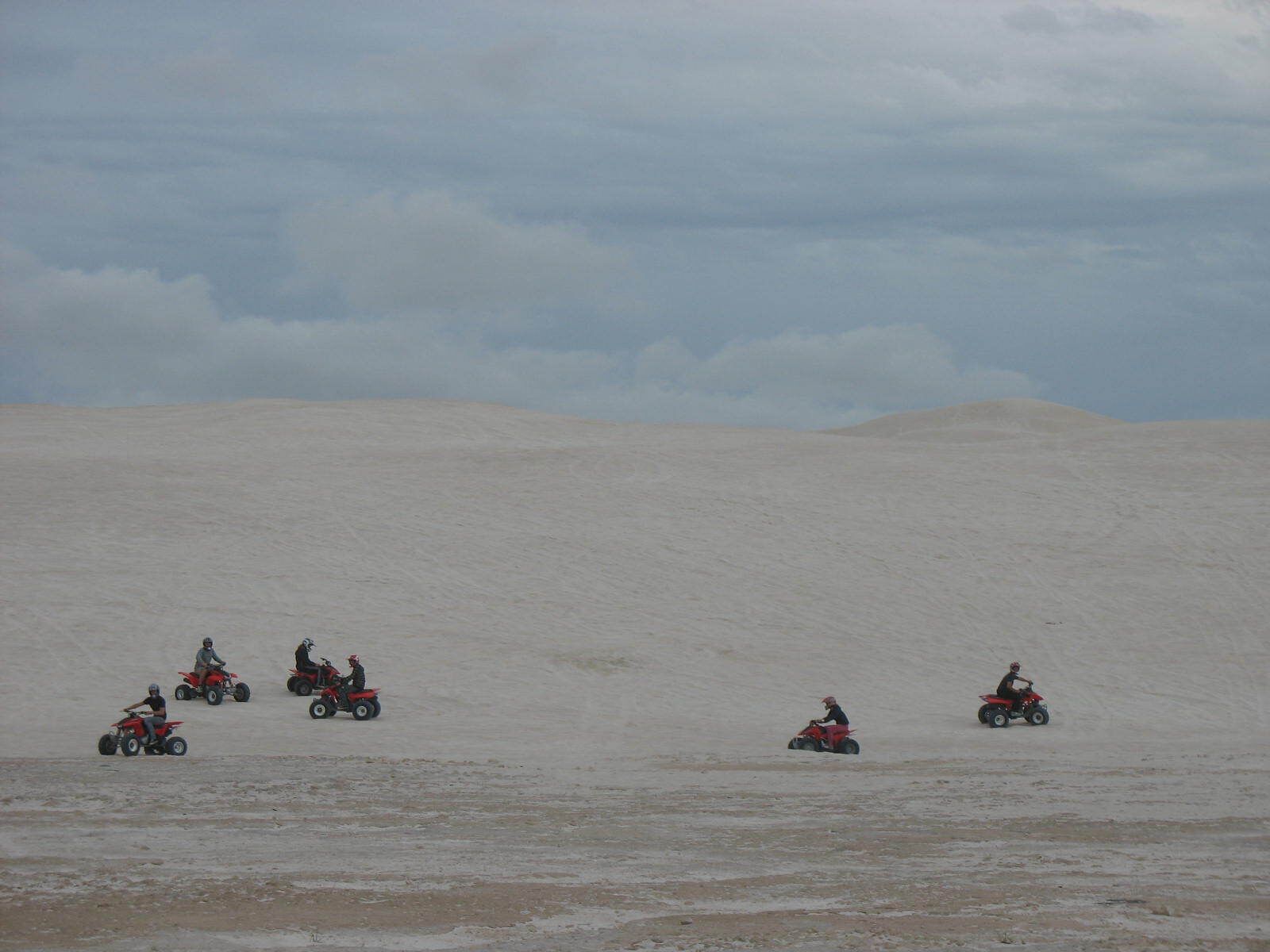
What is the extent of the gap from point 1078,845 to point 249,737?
1220 cm

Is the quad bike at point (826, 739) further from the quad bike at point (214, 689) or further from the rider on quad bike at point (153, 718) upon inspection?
the quad bike at point (214, 689)

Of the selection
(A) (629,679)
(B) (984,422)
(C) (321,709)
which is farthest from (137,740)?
(B) (984,422)

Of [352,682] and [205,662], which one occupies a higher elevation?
[205,662]

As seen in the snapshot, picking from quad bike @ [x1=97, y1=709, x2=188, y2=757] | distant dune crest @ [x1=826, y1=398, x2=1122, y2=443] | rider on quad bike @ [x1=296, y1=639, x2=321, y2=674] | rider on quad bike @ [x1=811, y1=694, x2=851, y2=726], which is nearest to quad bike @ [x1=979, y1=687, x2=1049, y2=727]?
rider on quad bike @ [x1=811, y1=694, x2=851, y2=726]

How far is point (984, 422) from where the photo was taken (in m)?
101

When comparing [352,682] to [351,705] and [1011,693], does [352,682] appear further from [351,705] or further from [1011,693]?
[1011,693]

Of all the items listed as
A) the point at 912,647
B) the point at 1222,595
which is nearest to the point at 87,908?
the point at 912,647

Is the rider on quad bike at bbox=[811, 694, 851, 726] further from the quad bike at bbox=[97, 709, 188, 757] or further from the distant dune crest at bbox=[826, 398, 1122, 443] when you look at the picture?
the distant dune crest at bbox=[826, 398, 1122, 443]

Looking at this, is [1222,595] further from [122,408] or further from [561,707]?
[122,408]

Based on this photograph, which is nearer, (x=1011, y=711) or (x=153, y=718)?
(x=153, y=718)

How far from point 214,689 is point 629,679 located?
751cm

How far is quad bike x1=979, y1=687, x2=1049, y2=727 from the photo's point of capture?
74.9 feet

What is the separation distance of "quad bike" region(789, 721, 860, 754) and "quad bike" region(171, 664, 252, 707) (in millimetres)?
9373

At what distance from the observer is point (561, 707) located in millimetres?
24062
